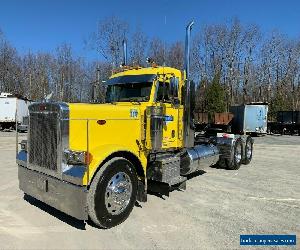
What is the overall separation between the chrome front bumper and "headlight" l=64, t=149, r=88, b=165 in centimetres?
38

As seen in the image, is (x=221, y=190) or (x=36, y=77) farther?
(x=36, y=77)

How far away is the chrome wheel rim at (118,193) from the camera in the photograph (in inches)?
239

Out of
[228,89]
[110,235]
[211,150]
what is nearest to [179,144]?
[211,150]

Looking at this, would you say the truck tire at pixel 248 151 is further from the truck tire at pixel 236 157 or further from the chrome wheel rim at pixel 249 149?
the truck tire at pixel 236 157

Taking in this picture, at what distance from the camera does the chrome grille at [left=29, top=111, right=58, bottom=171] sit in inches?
236

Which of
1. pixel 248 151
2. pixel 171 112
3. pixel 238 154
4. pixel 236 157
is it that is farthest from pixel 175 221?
pixel 248 151

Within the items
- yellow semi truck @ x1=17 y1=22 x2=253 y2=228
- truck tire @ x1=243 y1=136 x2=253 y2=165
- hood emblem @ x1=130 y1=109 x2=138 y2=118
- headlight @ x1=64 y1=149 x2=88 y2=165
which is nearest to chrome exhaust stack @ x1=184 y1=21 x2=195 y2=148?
yellow semi truck @ x1=17 y1=22 x2=253 y2=228

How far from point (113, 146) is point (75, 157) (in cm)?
78

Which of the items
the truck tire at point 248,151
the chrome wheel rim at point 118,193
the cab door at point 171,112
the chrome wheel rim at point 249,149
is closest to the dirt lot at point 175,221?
the chrome wheel rim at point 118,193

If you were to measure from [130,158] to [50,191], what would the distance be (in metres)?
1.65

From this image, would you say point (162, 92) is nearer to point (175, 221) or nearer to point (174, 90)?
point (174, 90)

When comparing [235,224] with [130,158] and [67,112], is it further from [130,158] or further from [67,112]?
Answer: [67,112]

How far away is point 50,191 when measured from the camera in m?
6.02

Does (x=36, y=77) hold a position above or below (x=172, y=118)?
above
